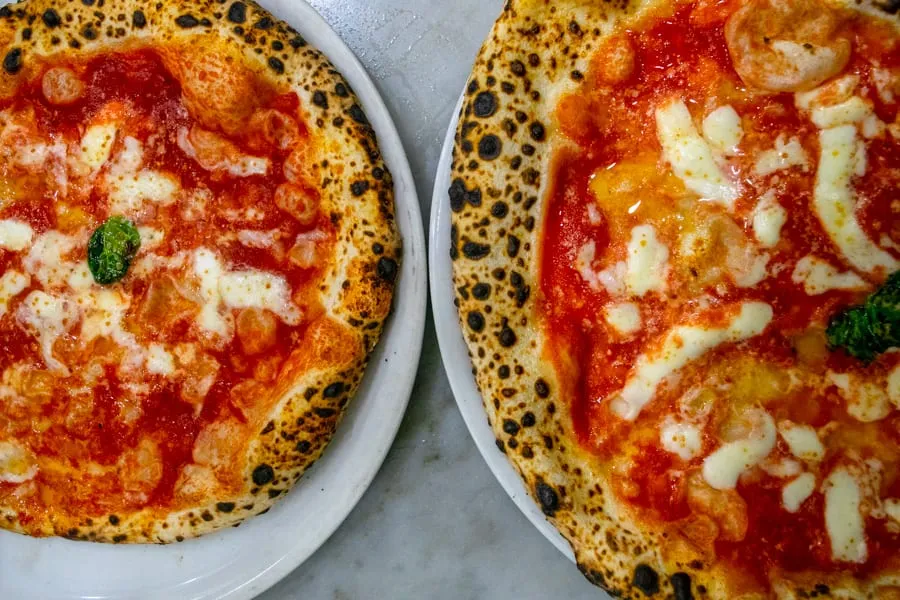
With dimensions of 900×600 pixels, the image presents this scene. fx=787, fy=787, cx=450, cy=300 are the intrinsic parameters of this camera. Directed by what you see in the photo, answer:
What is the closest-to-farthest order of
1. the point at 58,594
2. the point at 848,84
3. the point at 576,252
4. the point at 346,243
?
the point at 848,84
the point at 576,252
the point at 346,243
the point at 58,594

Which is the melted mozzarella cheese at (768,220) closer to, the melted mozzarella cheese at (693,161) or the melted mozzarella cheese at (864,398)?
the melted mozzarella cheese at (693,161)

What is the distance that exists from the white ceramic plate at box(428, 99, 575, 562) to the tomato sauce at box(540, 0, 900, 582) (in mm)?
269

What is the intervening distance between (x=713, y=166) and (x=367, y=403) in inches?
41.2

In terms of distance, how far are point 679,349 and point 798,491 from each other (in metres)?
0.40

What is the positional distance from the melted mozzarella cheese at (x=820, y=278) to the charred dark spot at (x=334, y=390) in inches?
42.3

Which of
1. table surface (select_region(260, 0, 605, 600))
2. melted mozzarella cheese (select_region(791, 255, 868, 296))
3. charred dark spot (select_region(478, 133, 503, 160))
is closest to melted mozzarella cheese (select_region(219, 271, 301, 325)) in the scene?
table surface (select_region(260, 0, 605, 600))

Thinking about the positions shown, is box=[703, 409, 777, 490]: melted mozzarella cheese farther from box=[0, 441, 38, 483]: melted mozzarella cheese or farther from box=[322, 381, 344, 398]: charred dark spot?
box=[0, 441, 38, 483]: melted mozzarella cheese

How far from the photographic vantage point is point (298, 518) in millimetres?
2148

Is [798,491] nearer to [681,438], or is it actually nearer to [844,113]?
[681,438]

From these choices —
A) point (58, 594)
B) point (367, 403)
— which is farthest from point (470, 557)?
point (58, 594)

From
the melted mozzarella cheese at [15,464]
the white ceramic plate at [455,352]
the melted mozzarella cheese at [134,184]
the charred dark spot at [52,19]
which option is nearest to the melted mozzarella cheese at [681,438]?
the white ceramic plate at [455,352]

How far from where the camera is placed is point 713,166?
5.63 feet

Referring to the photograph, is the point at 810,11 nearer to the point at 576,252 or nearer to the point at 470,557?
the point at 576,252

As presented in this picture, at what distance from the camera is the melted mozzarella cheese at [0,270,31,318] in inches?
81.3
